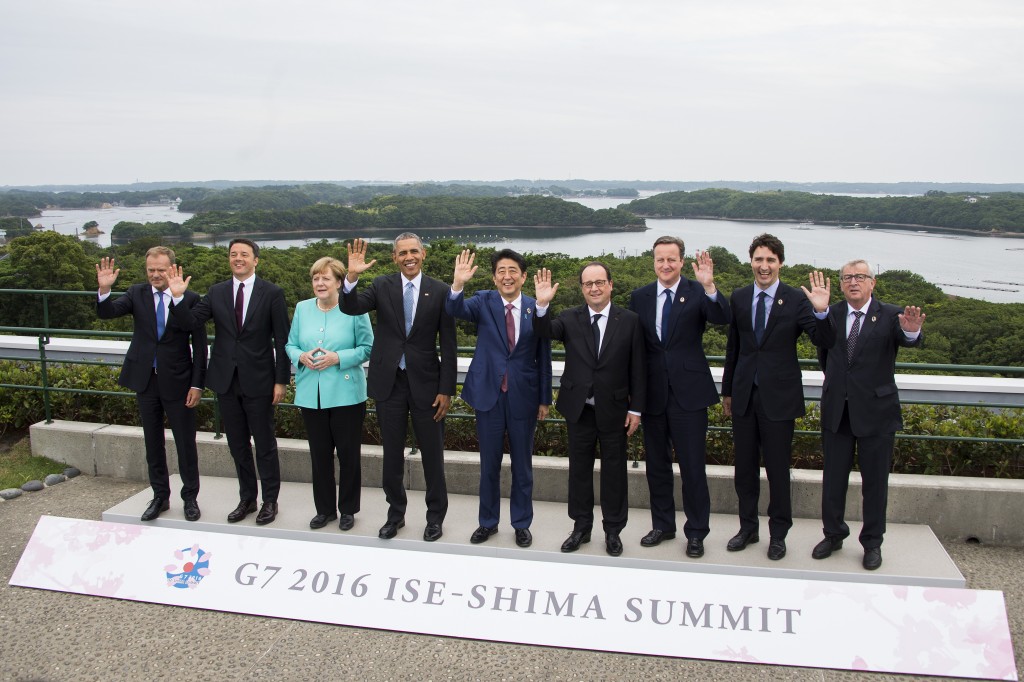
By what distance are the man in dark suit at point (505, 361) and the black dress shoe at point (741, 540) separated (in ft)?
4.42

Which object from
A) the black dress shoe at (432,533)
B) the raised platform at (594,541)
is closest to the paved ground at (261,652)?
the raised platform at (594,541)

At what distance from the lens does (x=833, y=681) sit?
3955 millimetres

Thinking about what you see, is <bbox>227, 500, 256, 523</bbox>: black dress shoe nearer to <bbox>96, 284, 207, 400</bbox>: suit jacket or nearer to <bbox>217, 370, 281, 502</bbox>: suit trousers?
<bbox>217, 370, 281, 502</bbox>: suit trousers

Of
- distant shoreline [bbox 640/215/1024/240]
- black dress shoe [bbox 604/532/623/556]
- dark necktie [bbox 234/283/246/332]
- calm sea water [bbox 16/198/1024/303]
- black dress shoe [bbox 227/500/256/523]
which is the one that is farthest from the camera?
distant shoreline [bbox 640/215/1024/240]

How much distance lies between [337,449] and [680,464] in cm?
234

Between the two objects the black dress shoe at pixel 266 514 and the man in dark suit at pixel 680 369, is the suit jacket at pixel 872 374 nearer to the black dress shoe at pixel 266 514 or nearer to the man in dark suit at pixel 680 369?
the man in dark suit at pixel 680 369

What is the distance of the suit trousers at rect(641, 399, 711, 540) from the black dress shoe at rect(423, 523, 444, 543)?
1.45 meters

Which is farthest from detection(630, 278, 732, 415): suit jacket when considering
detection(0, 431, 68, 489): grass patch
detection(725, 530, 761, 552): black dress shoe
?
detection(0, 431, 68, 489): grass patch

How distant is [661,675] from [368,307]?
2767 mm

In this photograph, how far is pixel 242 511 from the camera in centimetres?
564

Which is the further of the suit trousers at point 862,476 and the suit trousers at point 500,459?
the suit trousers at point 500,459

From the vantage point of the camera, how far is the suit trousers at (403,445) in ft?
16.8

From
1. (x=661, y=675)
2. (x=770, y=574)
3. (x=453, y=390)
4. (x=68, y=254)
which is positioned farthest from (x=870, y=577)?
(x=68, y=254)

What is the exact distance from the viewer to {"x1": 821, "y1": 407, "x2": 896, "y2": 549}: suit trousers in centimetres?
477
